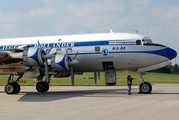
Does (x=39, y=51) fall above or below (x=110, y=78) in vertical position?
above

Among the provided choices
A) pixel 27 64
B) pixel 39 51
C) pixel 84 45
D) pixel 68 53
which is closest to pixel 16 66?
pixel 27 64

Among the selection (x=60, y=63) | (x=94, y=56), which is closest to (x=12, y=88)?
(x=60, y=63)

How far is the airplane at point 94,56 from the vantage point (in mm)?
18047

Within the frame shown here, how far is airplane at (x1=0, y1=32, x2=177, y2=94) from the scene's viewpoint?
18.0 meters

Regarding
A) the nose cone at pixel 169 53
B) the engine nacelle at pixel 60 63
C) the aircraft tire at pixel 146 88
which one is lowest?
the aircraft tire at pixel 146 88

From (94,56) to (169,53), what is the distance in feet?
20.2

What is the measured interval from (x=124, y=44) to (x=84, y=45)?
344cm

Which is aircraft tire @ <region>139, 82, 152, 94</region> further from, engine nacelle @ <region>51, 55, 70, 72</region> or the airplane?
engine nacelle @ <region>51, 55, 70, 72</region>

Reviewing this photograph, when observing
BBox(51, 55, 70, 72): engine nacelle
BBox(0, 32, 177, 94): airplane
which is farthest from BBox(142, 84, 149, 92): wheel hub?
BBox(51, 55, 70, 72): engine nacelle

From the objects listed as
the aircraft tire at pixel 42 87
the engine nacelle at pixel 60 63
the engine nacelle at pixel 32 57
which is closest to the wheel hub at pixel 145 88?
the engine nacelle at pixel 60 63

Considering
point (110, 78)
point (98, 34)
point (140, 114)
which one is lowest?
point (140, 114)

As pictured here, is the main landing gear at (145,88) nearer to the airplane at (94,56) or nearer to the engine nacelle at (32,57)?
the airplane at (94,56)

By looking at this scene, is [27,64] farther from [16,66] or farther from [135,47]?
[135,47]

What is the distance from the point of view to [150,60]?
721 inches
